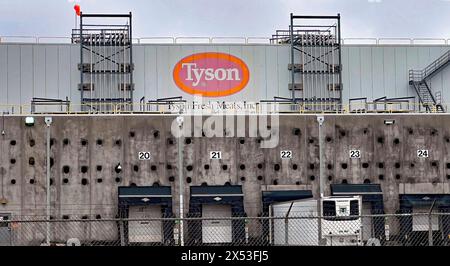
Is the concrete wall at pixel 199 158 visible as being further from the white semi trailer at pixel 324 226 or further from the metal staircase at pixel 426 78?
the metal staircase at pixel 426 78

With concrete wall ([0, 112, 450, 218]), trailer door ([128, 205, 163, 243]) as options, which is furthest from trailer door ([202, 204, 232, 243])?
trailer door ([128, 205, 163, 243])

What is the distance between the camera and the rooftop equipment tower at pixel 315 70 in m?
53.8

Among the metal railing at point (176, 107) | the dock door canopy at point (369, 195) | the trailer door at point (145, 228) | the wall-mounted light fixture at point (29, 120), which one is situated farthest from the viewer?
the metal railing at point (176, 107)

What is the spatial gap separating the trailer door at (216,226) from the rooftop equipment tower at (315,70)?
45.5ft

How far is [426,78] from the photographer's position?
55062 millimetres

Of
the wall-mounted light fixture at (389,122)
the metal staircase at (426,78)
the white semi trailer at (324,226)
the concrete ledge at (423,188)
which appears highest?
the metal staircase at (426,78)

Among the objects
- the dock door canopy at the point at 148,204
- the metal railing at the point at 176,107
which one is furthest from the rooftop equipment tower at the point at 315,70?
the dock door canopy at the point at 148,204

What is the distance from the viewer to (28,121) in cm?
4259

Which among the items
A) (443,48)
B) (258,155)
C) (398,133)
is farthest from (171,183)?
(443,48)

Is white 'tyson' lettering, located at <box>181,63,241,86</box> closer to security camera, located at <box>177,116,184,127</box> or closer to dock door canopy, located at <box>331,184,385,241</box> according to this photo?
security camera, located at <box>177,116,184,127</box>

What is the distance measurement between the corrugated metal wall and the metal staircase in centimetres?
45

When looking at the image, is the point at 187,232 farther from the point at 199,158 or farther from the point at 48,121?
the point at 48,121

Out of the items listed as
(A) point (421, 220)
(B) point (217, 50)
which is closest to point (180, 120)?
(A) point (421, 220)

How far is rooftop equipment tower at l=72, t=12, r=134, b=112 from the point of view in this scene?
5222cm
